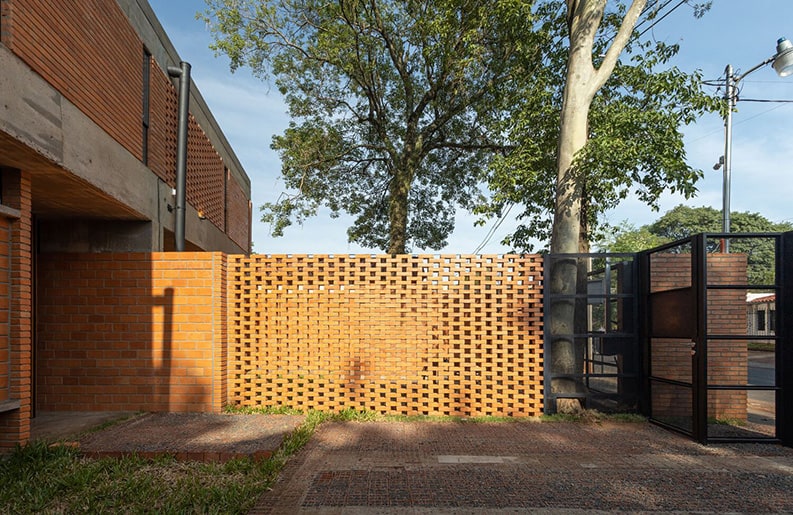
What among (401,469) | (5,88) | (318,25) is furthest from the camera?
(318,25)

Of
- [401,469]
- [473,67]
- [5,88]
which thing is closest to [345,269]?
[401,469]

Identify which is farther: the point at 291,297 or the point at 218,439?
the point at 291,297

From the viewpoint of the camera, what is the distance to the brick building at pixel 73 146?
4.43 m

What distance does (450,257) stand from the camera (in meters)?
6.53

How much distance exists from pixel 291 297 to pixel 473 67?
8286 millimetres

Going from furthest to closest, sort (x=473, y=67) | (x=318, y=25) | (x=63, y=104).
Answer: (x=318, y=25), (x=473, y=67), (x=63, y=104)

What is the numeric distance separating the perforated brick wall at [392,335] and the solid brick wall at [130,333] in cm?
41

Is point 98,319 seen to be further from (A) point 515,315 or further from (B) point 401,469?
(A) point 515,315

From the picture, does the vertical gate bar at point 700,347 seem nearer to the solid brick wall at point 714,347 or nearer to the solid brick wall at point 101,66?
the solid brick wall at point 714,347

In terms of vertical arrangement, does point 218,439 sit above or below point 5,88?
below

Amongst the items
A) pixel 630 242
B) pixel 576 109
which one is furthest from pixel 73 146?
pixel 630 242

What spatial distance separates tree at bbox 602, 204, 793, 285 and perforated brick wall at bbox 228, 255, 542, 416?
89.5 ft

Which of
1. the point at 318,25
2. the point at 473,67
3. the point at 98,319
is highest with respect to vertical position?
the point at 318,25

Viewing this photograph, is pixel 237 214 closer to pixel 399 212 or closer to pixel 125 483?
pixel 399 212
